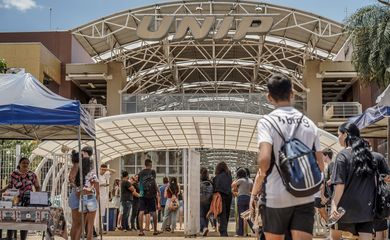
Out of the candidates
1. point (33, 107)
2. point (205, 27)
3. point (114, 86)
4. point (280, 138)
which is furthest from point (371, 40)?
Result: point (280, 138)

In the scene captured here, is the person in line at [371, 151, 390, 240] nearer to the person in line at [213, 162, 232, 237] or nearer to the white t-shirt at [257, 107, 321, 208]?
the white t-shirt at [257, 107, 321, 208]

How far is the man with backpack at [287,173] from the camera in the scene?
158 inches

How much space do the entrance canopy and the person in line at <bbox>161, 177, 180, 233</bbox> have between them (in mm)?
1758

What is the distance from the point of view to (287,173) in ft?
13.1

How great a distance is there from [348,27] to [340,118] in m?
7.48

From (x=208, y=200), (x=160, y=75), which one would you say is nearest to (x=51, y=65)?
(x=160, y=75)

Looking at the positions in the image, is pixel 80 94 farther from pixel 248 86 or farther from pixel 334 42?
pixel 334 42

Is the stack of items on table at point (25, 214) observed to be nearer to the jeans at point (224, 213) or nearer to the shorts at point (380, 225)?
the shorts at point (380, 225)

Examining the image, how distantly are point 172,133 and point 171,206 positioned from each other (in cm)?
299

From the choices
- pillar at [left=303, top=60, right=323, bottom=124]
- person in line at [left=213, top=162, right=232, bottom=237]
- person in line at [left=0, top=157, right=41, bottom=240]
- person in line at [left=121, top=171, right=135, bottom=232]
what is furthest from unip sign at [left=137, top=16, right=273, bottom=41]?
person in line at [left=0, top=157, right=41, bottom=240]

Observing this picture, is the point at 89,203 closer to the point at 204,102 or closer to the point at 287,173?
the point at 287,173

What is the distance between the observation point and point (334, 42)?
30594mm

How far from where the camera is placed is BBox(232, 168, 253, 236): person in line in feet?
44.9

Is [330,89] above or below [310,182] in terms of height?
above
